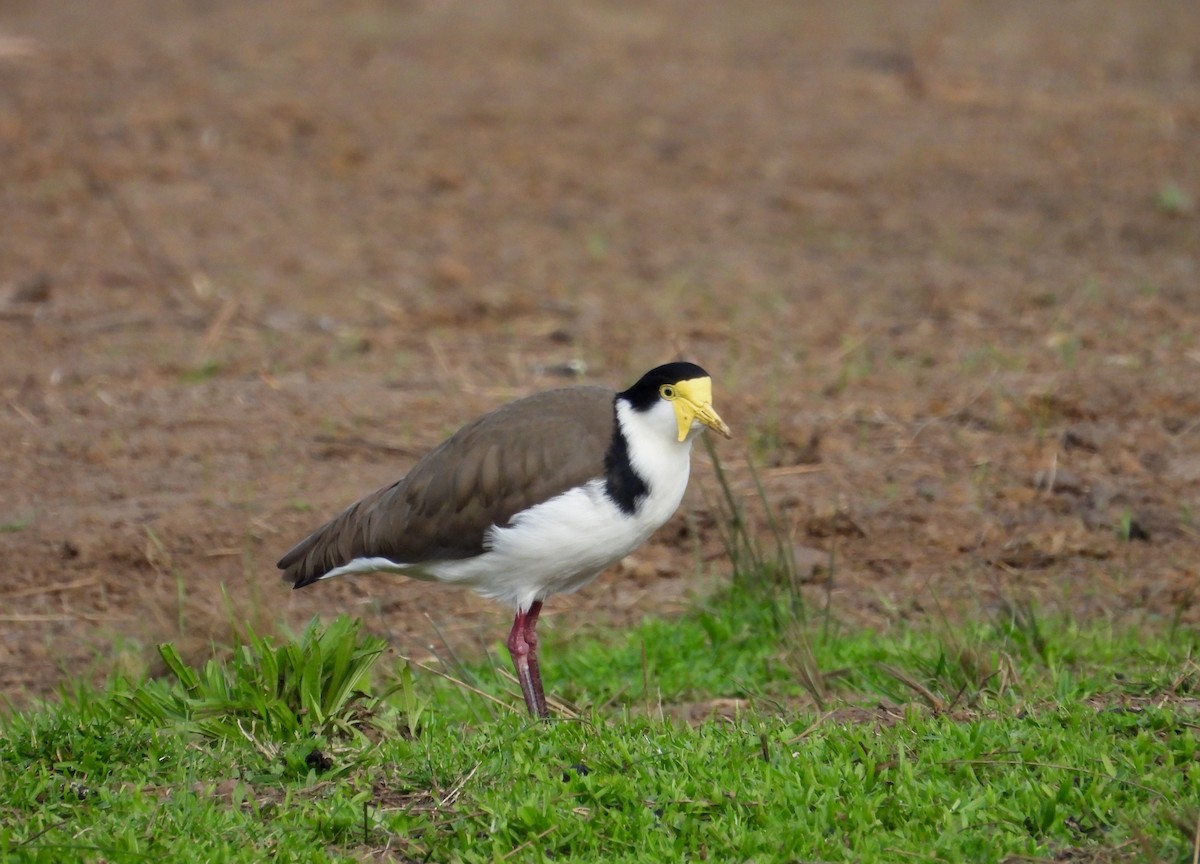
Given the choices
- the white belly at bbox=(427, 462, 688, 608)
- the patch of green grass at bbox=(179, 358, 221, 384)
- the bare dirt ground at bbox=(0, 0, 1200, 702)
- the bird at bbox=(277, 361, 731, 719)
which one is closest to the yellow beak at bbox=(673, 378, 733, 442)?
the bird at bbox=(277, 361, 731, 719)

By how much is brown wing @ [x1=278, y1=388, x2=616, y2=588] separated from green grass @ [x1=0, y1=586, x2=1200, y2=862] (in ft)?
1.88

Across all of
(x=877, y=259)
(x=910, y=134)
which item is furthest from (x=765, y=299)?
(x=910, y=134)

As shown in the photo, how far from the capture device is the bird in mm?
5863

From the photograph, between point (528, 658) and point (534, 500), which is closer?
point (534, 500)

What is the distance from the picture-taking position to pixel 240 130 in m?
14.2

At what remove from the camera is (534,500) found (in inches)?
234

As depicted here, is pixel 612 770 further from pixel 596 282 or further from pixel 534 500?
pixel 596 282

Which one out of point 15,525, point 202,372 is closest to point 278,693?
point 15,525

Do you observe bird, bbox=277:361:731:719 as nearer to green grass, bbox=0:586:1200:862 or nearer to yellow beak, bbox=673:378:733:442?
yellow beak, bbox=673:378:733:442

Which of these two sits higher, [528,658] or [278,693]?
[278,693]

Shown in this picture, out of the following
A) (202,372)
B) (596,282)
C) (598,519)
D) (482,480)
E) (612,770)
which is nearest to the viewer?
(612,770)

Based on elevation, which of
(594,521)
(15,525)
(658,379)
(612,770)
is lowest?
(15,525)

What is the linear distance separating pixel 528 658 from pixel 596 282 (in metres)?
5.85

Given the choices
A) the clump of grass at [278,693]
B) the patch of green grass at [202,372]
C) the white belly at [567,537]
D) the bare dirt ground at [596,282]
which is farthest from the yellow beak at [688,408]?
the patch of green grass at [202,372]
